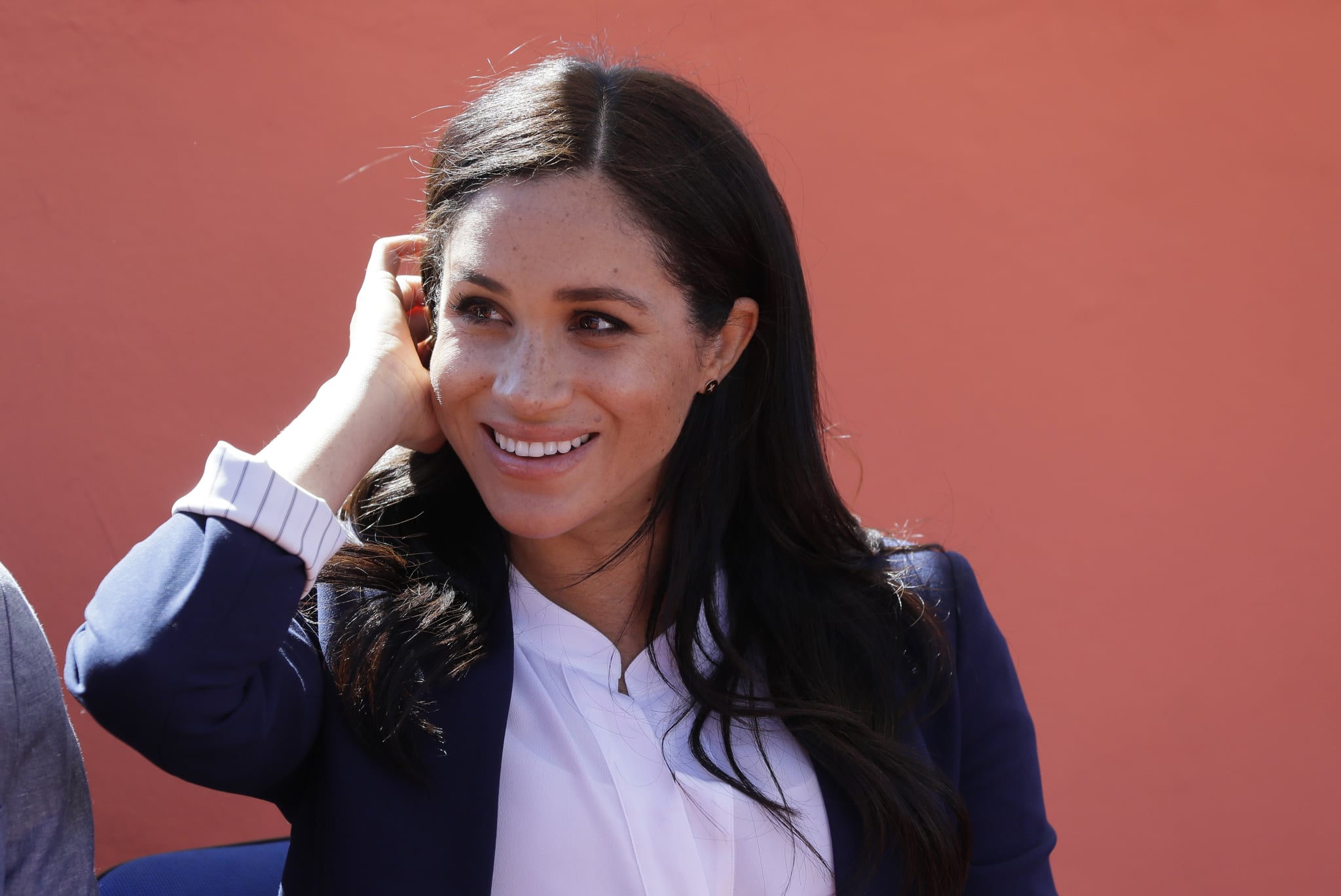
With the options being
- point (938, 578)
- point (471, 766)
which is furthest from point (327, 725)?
point (938, 578)

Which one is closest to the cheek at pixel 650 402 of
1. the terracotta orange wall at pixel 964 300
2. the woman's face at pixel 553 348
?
the woman's face at pixel 553 348

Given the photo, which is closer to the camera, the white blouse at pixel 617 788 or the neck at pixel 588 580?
the white blouse at pixel 617 788

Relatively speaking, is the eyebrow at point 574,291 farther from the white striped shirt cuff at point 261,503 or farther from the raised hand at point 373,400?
the white striped shirt cuff at point 261,503

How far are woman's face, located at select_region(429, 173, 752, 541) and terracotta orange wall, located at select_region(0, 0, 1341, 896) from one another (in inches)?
53.3

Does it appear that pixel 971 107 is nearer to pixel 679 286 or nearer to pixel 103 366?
pixel 679 286

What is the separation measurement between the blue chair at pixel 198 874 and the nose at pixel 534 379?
1.07 meters

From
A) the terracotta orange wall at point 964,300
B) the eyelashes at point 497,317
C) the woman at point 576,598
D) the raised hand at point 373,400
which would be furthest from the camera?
the terracotta orange wall at point 964,300

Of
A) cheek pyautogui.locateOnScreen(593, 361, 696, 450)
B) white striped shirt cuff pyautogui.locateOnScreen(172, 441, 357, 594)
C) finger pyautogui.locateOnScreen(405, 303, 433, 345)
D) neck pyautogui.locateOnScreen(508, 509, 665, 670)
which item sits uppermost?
finger pyautogui.locateOnScreen(405, 303, 433, 345)

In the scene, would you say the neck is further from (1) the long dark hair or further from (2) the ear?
(2) the ear

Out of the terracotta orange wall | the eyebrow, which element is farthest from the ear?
the terracotta orange wall

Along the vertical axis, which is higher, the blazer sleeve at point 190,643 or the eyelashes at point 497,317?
the eyelashes at point 497,317

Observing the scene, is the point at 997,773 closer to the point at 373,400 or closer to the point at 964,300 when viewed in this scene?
the point at 373,400

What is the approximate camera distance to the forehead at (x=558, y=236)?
1.76m

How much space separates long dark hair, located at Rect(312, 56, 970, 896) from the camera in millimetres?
1837
